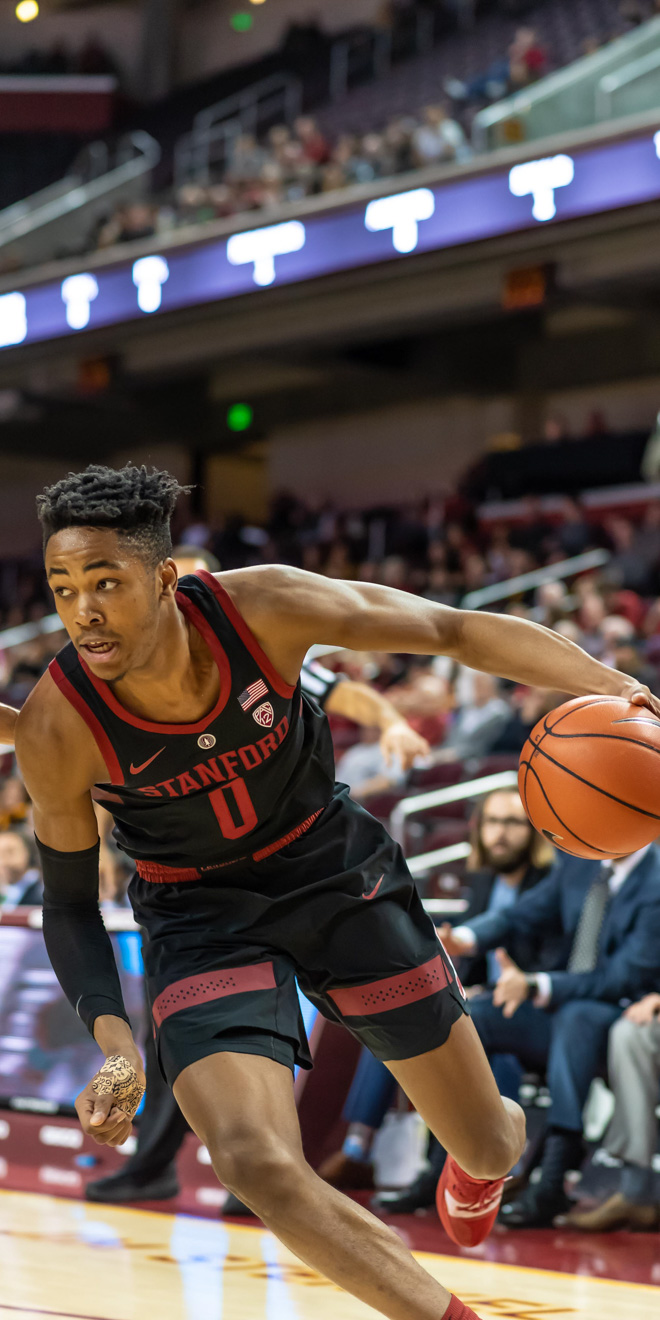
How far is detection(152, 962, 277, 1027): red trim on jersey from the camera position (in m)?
2.61

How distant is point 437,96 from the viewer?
15.5 m

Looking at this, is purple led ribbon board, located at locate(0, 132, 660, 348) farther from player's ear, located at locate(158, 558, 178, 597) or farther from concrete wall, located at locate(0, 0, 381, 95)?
player's ear, located at locate(158, 558, 178, 597)

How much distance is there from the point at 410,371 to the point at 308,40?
5.22 m

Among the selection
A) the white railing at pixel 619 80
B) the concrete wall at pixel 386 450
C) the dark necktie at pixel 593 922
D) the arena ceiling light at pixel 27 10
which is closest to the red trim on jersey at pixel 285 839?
the dark necktie at pixel 593 922

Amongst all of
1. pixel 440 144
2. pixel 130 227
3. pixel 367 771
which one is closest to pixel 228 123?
pixel 130 227

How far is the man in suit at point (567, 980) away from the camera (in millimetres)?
4629

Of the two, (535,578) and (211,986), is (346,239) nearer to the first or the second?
(535,578)

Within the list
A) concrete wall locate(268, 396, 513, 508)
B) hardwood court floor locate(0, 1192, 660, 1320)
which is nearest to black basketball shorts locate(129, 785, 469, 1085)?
hardwood court floor locate(0, 1192, 660, 1320)

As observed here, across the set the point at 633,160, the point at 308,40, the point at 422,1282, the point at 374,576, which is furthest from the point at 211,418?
the point at 422,1282

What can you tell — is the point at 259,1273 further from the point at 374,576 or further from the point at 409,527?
the point at 409,527

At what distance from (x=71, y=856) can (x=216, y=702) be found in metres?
0.40

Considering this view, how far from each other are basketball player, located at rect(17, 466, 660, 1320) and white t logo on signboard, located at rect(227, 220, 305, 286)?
10435 millimetres

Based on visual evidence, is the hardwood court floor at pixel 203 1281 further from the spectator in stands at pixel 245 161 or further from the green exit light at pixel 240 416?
the green exit light at pixel 240 416

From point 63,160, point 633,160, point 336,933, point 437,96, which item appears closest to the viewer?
point 336,933
